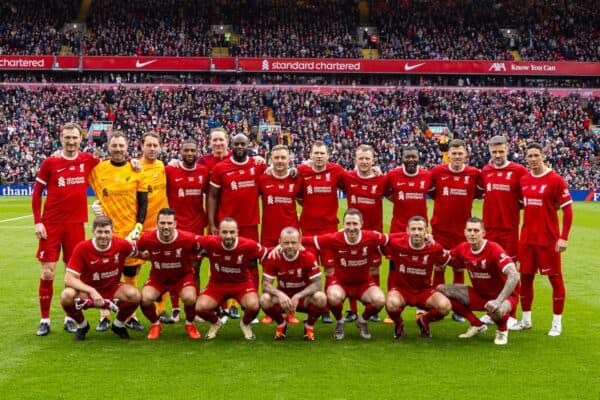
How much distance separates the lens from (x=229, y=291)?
7.88m

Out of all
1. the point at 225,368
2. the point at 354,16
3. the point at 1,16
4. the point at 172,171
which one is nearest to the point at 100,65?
the point at 1,16

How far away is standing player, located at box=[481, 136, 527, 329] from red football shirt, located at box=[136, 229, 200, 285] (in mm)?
3418

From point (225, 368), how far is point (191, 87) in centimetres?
3834

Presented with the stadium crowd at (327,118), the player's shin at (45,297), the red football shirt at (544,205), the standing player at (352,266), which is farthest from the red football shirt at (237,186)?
the stadium crowd at (327,118)

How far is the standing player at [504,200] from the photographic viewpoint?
27.8ft

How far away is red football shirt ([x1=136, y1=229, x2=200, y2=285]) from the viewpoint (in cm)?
783

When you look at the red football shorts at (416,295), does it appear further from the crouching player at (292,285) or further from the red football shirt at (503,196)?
the red football shirt at (503,196)

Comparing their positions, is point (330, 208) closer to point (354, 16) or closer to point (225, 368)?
point (225, 368)

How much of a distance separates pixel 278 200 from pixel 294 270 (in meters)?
1.22

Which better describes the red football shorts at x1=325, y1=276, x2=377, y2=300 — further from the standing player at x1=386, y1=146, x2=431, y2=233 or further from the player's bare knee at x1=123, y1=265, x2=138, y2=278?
the player's bare knee at x1=123, y1=265, x2=138, y2=278

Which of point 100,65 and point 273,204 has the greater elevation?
point 100,65

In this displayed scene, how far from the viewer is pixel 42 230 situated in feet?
26.1

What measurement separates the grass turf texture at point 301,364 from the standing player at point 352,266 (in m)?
0.32

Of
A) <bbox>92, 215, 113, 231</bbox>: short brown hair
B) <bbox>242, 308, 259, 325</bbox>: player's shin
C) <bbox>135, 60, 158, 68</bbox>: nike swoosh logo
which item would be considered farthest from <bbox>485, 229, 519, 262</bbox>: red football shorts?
<bbox>135, 60, 158, 68</bbox>: nike swoosh logo
